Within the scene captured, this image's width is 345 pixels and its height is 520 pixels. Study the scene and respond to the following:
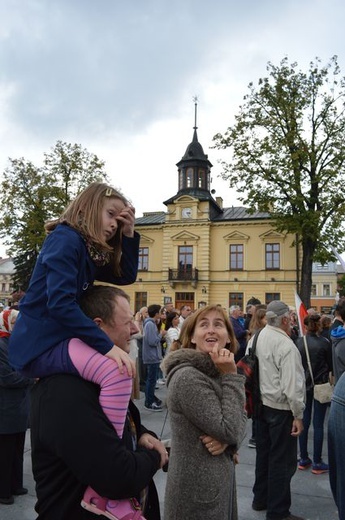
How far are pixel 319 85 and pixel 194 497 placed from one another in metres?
24.8

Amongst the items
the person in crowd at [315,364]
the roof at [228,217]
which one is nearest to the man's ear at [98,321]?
the person in crowd at [315,364]

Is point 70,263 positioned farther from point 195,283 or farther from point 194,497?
point 195,283

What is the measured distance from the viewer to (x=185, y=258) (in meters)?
37.8

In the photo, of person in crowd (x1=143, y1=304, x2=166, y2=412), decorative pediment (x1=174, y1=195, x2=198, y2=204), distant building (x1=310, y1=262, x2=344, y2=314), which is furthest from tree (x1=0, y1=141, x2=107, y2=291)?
distant building (x1=310, y1=262, x2=344, y2=314)

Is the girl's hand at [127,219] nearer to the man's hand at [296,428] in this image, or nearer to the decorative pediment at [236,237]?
the man's hand at [296,428]

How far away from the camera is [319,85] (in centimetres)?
2305

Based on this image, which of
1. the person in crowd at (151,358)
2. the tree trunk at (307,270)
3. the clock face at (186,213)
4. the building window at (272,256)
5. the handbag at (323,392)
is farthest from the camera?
the clock face at (186,213)

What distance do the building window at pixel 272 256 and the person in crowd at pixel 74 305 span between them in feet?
114

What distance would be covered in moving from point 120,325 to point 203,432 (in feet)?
3.45

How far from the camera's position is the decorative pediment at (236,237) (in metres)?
36.7

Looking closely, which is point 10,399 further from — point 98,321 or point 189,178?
point 189,178

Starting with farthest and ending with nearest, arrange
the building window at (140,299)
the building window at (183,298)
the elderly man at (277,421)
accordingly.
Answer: the building window at (140,299) → the building window at (183,298) → the elderly man at (277,421)

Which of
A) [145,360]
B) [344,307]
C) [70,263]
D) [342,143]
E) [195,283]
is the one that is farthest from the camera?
[195,283]

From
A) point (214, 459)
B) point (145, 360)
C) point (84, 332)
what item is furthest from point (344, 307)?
point (145, 360)
